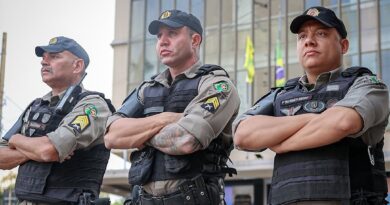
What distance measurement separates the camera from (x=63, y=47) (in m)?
5.62

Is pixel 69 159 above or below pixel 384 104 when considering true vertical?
below

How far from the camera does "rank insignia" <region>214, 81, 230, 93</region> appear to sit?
4395mm

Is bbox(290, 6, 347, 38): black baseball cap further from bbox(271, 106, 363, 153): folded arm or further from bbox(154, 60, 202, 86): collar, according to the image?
bbox(154, 60, 202, 86): collar

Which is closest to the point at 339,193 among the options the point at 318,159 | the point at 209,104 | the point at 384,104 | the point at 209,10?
the point at 318,159

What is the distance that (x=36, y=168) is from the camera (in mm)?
5152

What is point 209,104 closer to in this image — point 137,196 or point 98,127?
point 137,196

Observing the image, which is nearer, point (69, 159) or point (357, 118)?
point (357, 118)

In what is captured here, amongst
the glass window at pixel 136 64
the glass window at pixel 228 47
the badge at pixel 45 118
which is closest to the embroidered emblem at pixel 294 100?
the badge at pixel 45 118

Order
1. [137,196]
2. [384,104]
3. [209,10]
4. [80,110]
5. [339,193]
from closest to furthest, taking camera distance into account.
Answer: [339,193] < [384,104] < [137,196] < [80,110] < [209,10]

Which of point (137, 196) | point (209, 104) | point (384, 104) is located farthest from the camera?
point (137, 196)

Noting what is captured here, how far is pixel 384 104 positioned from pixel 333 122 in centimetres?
41

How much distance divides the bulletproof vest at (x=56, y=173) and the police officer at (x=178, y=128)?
727mm

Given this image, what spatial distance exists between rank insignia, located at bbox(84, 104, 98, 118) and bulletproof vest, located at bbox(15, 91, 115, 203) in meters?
0.17

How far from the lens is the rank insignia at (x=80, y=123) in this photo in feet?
16.3
